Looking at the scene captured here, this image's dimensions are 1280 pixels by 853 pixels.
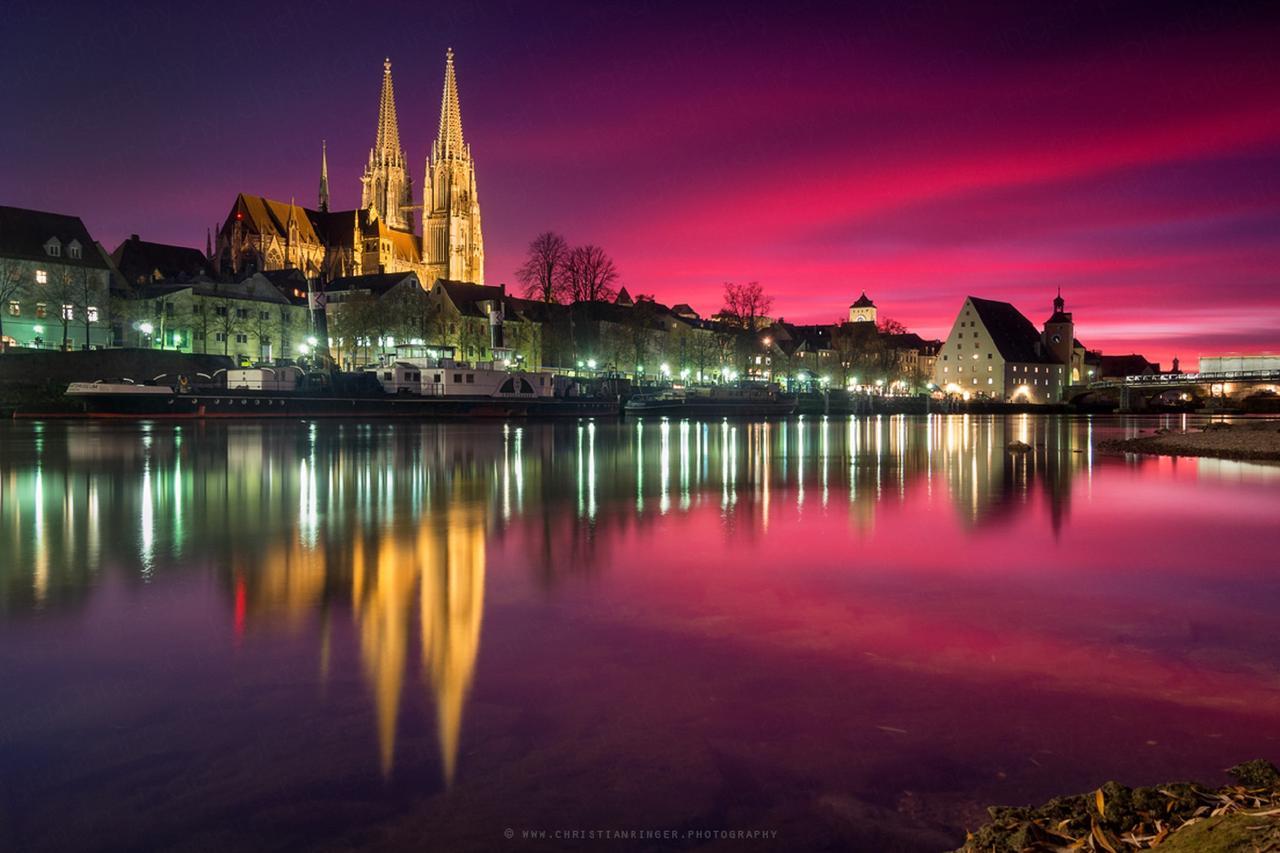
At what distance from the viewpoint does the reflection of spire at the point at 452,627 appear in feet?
16.8

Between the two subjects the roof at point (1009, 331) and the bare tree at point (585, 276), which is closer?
the bare tree at point (585, 276)

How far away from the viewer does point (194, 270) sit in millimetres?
116188

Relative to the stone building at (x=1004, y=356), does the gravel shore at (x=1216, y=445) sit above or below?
below

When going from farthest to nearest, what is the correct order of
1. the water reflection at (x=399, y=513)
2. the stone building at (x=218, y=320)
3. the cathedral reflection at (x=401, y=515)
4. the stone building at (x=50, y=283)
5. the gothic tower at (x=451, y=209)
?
the gothic tower at (x=451, y=209) < the stone building at (x=218, y=320) < the stone building at (x=50, y=283) < the water reflection at (x=399, y=513) < the cathedral reflection at (x=401, y=515)

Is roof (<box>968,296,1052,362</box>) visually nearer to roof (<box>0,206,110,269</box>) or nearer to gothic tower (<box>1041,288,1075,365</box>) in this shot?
gothic tower (<box>1041,288,1075,365</box>)

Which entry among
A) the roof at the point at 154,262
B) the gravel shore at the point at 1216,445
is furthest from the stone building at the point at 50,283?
the gravel shore at the point at 1216,445

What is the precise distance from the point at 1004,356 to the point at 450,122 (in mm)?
103276

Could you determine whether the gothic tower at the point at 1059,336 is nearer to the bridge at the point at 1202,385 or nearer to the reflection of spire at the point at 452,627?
the bridge at the point at 1202,385

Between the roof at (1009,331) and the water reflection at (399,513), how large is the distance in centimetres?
11993

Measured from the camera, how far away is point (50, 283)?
283 ft

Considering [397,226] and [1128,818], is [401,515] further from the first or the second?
[397,226]

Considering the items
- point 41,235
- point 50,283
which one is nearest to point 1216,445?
point 50,283

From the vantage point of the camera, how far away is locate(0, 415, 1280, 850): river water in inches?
162

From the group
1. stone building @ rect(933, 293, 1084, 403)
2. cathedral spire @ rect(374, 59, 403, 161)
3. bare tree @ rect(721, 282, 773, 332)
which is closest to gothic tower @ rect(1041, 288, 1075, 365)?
stone building @ rect(933, 293, 1084, 403)
